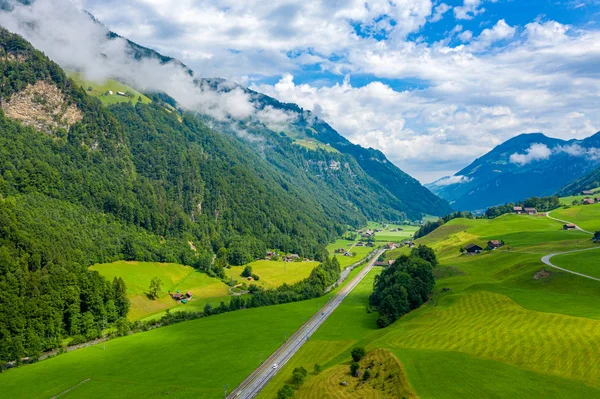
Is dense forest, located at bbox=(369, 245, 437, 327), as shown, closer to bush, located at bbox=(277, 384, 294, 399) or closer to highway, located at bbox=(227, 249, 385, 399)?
highway, located at bbox=(227, 249, 385, 399)

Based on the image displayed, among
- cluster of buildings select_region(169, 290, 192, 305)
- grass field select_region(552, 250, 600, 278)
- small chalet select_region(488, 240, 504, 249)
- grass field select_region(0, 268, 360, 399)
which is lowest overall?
grass field select_region(0, 268, 360, 399)

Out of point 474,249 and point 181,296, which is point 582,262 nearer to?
point 474,249

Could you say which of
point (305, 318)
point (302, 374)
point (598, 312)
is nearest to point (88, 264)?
point (305, 318)

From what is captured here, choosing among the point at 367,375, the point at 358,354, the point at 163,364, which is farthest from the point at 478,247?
the point at 163,364

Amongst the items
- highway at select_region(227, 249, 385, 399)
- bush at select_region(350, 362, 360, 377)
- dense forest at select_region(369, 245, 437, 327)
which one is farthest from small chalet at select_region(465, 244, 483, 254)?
bush at select_region(350, 362, 360, 377)

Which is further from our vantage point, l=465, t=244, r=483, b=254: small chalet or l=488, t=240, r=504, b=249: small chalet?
l=488, t=240, r=504, b=249: small chalet

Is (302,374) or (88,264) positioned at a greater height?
(88,264)

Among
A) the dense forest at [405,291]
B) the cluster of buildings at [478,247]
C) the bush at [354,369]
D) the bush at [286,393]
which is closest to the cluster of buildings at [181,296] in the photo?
the dense forest at [405,291]

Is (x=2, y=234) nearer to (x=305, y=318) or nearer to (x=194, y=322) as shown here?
(x=194, y=322)
